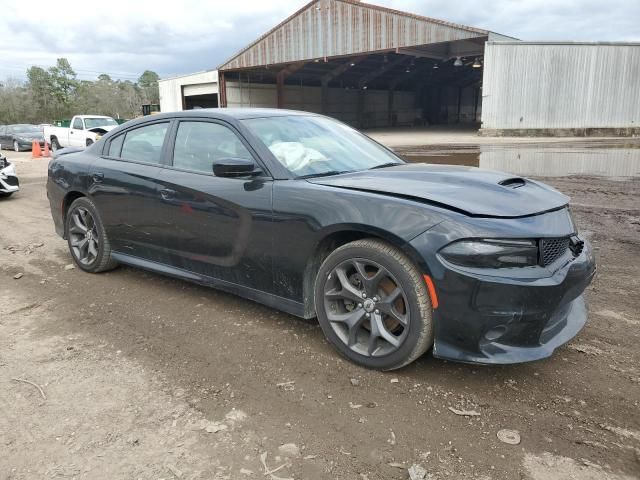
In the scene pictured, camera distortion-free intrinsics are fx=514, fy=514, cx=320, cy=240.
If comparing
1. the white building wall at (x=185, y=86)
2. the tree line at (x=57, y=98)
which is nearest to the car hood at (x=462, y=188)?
the white building wall at (x=185, y=86)

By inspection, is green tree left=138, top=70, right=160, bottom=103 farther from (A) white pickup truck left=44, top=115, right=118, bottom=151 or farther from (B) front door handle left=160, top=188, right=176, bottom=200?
(B) front door handle left=160, top=188, right=176, bottom=200

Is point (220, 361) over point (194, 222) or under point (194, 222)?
under

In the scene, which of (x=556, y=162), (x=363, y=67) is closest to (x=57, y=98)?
(x=363, y=67)

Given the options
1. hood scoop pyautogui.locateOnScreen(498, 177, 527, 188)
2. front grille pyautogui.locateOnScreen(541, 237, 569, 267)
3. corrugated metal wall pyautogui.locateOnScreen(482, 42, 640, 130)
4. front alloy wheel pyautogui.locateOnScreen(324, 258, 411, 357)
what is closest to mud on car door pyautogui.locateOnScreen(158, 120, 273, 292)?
front alloy wheel pyautogui.locateOnScreen(324, 258, 411, 357)

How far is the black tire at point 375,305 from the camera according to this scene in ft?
9.08

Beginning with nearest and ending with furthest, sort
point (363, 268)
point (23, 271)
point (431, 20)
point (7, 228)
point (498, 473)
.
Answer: point (498, 473)
point (363, 268)
point (23, 271)
point (7, 228)
point (431, 20)

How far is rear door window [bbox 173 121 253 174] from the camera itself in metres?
3.72

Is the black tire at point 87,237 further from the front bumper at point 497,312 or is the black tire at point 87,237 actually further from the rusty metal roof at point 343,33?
the rusty metal roof at point 343,33

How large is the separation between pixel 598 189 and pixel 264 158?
7.78m

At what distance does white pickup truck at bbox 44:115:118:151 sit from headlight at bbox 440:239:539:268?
20524 millimetres

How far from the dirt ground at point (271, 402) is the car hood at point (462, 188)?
3.18 ft

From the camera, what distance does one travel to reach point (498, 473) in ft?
7.10

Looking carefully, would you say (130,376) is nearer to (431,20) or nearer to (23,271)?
(23,271)

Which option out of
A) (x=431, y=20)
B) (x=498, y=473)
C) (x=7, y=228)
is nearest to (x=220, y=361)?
(x=498, y=473)
